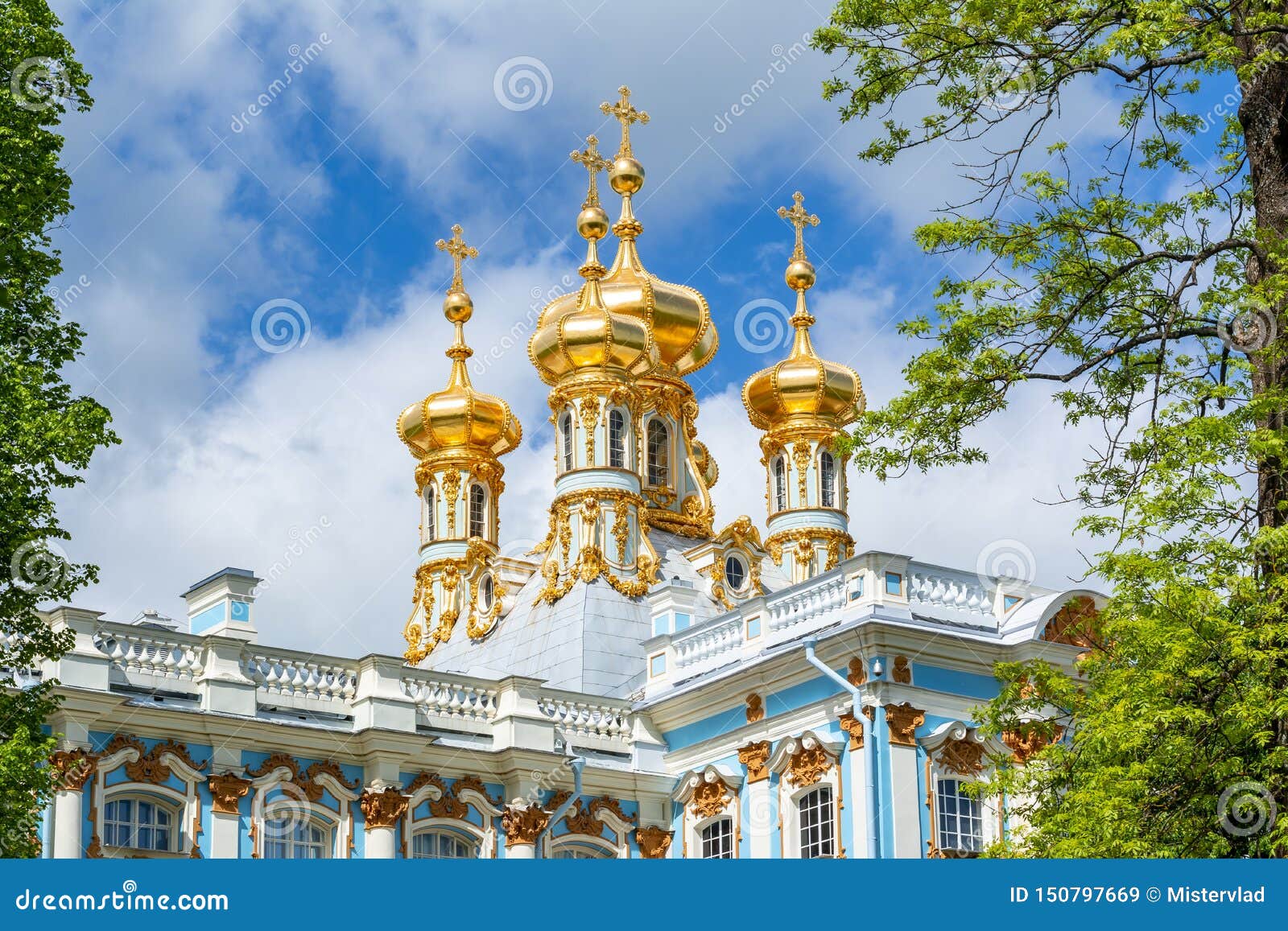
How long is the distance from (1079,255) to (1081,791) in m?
3.77

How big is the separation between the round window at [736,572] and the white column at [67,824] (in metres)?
13.6

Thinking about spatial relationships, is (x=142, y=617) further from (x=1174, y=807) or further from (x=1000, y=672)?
(x=1174, y=807)

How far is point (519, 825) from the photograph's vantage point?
2336cm

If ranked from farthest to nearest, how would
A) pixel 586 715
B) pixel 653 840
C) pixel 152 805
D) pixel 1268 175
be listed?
pixel 586 715 < pixel 653 840 < pixel 152 805 < pixel 1268 175

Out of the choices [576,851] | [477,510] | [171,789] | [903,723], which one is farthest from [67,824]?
[477,510]

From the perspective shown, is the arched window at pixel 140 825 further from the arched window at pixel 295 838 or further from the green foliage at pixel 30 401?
the green foliage at pixel 30 401

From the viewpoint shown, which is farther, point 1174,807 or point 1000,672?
point 1000,672

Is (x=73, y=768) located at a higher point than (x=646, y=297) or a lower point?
lower

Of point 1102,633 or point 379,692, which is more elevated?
point 379,692

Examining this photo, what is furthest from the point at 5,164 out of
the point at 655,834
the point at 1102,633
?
the point at 655,834

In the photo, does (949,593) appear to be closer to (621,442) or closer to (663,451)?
(621,442)

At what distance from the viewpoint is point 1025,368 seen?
45.9 feet

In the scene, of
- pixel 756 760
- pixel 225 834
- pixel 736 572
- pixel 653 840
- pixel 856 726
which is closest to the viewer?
pixel 225 834

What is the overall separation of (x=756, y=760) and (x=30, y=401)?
35.7 feet
